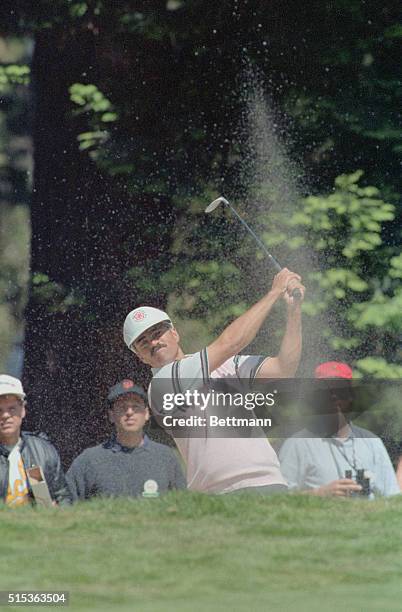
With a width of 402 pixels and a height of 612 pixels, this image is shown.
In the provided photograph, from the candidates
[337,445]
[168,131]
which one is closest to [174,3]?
[168,131]

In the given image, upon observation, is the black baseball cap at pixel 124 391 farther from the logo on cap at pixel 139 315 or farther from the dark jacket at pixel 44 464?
the logo on cap at pixel 139 315

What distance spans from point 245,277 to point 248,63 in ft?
4.87

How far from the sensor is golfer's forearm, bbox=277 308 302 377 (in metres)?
7.48

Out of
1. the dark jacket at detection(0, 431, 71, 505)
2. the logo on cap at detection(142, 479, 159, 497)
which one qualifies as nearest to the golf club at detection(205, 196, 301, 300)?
the logo on cap at detection(142, 479, 159, 497)

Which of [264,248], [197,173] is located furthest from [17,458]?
[197,173]

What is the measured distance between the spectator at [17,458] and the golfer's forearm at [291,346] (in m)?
1.58

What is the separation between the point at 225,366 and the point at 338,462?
0.89 meters

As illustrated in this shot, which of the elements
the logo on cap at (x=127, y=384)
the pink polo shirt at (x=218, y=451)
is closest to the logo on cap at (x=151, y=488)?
the pink polo shirt at (x=218, y=451)

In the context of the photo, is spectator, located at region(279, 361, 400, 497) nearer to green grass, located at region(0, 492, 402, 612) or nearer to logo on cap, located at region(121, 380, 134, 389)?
green grass, located at region(0, 492, 402, 612)

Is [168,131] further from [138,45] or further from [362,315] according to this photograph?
[362,315]

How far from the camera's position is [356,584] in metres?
6.11

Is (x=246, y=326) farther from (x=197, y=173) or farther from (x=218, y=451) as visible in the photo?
(x=197, y=173)

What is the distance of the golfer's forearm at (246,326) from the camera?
24.5ft

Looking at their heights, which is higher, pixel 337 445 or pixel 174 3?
pixel 174 3
